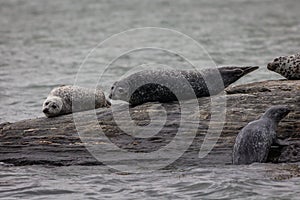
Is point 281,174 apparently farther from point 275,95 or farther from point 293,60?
point 293,60

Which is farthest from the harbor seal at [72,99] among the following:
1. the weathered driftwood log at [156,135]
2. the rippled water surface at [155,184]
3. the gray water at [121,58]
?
the rippled water surface at [155,184]

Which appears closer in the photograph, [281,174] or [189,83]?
[281,174]

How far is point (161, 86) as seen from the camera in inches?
416

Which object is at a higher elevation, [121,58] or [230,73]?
[121,58]

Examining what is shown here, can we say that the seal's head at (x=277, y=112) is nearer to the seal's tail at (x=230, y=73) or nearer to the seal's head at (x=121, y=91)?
the seal's tail at (x=230, y=73)

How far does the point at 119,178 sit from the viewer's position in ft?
29.2

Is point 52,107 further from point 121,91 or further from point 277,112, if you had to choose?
point 277,112

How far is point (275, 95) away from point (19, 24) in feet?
68.5

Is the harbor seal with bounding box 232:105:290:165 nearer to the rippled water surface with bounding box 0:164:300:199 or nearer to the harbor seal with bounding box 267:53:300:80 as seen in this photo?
the rippled water surface with bounding box 0:164:300:199

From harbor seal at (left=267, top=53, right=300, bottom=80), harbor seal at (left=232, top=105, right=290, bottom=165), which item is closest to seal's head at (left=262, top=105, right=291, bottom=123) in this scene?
harbor seal at (left=232, top=105, right=290, bottom=165)

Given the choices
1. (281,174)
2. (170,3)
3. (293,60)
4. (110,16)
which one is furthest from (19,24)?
(281,174)

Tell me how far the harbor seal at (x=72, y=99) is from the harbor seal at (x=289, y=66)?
8.26ft

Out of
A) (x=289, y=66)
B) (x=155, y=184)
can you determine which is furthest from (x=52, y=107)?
(x=289, y=66)

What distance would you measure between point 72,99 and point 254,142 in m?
3.11
